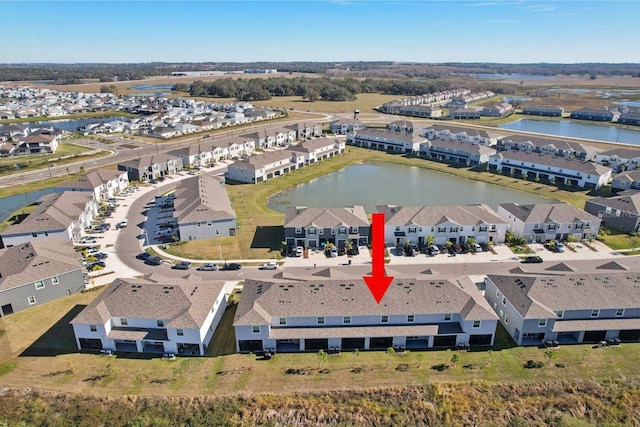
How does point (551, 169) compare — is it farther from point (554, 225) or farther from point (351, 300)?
point (351, 300)

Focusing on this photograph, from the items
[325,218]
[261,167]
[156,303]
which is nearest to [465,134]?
[261,167]

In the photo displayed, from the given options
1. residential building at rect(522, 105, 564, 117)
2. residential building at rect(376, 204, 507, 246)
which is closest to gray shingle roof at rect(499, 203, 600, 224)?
residential building at rect(376, 204, 507, 246)

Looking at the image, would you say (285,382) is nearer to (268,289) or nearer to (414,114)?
(268,289)

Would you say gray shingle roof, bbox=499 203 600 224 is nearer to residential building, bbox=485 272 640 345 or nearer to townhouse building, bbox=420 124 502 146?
residential building, bbox=485 272 640 345

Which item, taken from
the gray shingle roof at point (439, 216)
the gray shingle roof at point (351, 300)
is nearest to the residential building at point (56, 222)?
the gray shingle roof at point (351, 300)

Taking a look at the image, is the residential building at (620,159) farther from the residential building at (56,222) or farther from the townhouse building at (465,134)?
the residential building at (56,222)
